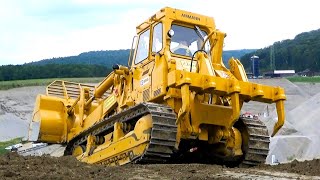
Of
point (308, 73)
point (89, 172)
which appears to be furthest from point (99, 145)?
point (308, 73)

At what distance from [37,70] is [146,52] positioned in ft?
207

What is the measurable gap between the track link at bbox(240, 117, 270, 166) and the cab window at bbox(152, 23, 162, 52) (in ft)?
7.04

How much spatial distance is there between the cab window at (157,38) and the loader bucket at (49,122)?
4161mm

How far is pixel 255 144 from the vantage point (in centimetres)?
1109

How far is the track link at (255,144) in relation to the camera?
11031 millimetres

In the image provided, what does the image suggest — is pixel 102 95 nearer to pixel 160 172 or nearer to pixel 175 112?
pixel 175 112

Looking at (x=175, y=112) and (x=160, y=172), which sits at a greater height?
(x=175, y=112)

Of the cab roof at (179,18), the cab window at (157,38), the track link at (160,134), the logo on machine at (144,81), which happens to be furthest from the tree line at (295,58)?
the track link at (160,134)

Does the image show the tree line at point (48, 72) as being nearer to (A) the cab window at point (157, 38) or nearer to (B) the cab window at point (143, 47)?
(B) the cab window at point (143, 47)

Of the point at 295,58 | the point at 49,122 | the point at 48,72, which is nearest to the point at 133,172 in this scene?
the point at 49,122

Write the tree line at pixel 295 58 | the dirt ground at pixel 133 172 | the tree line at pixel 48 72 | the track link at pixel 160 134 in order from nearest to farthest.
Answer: the dirt ground at pixel 133 172 → the track link at pixel 160 134 → the tree line at pixel 48 72 → the tree line at pixel 295 58

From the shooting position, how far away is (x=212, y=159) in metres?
11.4

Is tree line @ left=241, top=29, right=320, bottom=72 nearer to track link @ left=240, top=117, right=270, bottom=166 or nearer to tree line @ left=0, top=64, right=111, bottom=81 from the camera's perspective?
tree line @ left=0, top=64, right=111, bottom=81

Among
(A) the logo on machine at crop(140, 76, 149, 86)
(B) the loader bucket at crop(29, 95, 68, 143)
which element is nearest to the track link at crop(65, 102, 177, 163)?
(A) the logo on machine at crop(140, 76, 149, 86)
